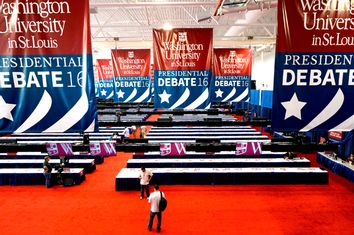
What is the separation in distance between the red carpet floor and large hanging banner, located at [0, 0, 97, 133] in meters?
5.84

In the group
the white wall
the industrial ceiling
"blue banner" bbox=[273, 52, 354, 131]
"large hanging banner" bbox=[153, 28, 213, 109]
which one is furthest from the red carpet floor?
the white wall

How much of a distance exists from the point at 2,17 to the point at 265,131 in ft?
79.8

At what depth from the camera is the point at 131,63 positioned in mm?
10945

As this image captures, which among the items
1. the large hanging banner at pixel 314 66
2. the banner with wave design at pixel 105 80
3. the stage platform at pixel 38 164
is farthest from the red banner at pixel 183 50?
the banner with wave design at pixel 105 80

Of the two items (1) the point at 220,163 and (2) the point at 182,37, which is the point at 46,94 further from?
(1) the point at 220,163

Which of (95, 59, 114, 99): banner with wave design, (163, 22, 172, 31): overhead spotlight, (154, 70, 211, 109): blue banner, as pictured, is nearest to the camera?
(154, 70, 211, 109): blue banner

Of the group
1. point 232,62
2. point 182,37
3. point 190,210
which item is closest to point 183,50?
point 182,37

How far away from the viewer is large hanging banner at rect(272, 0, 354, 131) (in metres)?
3.03

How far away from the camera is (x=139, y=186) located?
1127 centimetres

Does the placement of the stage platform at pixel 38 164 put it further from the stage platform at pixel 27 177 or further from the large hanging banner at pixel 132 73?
the large hanging banner at pixel 132 73

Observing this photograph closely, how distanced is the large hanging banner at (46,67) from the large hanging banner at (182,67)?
350cm

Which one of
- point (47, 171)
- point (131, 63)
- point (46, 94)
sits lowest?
point (47, 171)

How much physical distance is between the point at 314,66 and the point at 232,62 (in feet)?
28.6

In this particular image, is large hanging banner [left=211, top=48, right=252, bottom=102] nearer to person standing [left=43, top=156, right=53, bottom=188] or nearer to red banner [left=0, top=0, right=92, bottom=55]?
person standing [left=43, top=156, right=53, bottom=188]
